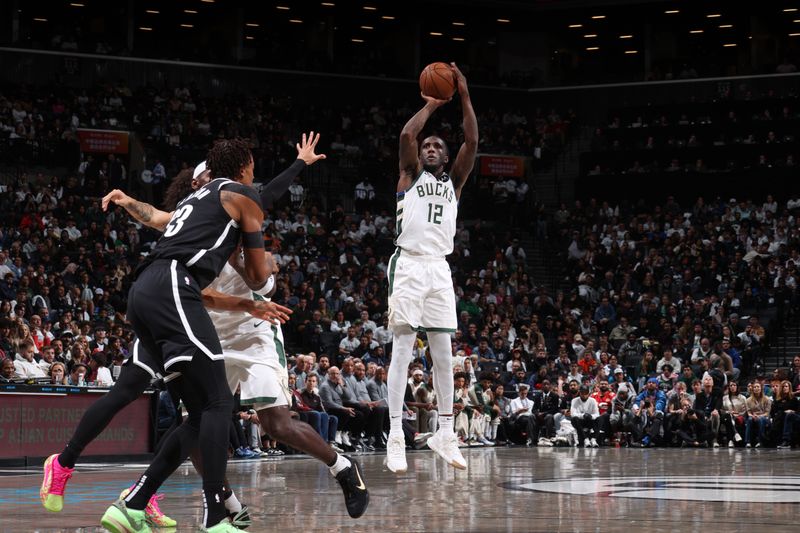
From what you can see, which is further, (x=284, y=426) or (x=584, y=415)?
(x=584, y=415)

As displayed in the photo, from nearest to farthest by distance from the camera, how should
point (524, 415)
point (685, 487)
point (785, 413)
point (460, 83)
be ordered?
point (460, 83) < point (685, 487) < point (785, 413) < point (524, 415)

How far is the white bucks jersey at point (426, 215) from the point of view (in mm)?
8945

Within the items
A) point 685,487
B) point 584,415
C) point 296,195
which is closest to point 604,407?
A: point 584,415

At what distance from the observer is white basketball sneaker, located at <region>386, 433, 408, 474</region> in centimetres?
884

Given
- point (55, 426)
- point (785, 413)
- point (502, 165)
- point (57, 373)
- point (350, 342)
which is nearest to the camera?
point (55, 426)

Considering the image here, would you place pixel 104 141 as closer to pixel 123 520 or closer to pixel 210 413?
pixel 123 520

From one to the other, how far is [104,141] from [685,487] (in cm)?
2451

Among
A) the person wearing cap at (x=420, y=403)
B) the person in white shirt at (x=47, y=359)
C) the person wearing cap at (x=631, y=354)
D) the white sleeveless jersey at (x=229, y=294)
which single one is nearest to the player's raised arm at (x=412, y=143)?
the white sleeveless jersey at (x=229, y=294)

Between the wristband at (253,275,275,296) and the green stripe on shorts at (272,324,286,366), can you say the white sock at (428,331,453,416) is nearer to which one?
the green stripe on shorts at (272,324,286,366)

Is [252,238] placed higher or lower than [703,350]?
higher

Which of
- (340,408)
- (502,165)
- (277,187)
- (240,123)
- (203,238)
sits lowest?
(340,408)

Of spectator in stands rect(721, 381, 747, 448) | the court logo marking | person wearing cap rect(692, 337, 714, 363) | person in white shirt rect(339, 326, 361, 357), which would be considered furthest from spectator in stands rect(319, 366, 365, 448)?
the court logo marking

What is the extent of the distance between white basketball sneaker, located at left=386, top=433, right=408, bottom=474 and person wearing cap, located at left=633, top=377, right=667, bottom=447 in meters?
13.2

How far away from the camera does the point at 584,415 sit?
21688 millimetres
